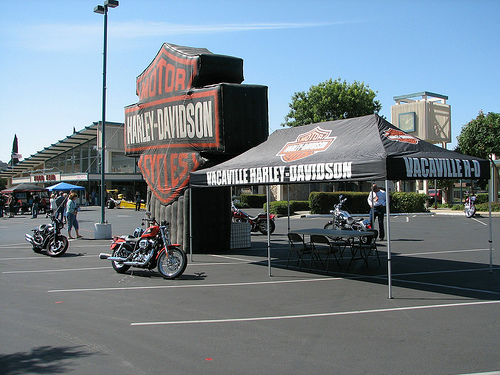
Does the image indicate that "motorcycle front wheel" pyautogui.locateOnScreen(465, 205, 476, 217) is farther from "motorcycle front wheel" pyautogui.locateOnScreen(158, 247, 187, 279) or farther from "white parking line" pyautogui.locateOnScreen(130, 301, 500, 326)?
"motorcycle front wheel" pyautogui.locateOnScreen(158, 247, 187, 279)

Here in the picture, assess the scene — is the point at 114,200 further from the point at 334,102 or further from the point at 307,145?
the point at 307,145

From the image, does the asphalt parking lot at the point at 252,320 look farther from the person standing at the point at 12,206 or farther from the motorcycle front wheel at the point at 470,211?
the person standing at the point at 12,206

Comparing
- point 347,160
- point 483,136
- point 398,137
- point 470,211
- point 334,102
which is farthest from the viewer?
point 334,102

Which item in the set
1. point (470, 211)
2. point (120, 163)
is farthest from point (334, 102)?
point (120, 163)

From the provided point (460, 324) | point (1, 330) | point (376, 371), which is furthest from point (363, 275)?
point (1, 330)

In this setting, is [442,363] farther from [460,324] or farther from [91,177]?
[91,177]

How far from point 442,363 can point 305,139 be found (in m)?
6.02

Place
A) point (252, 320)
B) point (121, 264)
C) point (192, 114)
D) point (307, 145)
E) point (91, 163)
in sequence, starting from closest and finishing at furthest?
point (252, 320)
point (307, 145)
point (121, 264)
point (192, 114)
point (91, 163)

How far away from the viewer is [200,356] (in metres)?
5.18

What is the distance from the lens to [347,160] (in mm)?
7973

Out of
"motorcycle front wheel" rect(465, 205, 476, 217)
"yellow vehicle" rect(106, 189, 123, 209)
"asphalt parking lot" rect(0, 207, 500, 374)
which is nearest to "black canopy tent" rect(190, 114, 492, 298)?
"asphalt parking lot" rect(0, 207, 500, 374)

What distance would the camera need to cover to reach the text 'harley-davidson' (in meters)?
9.80

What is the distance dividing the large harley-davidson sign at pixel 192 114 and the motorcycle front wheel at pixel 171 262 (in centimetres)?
398

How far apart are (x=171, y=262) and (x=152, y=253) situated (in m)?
0.57
